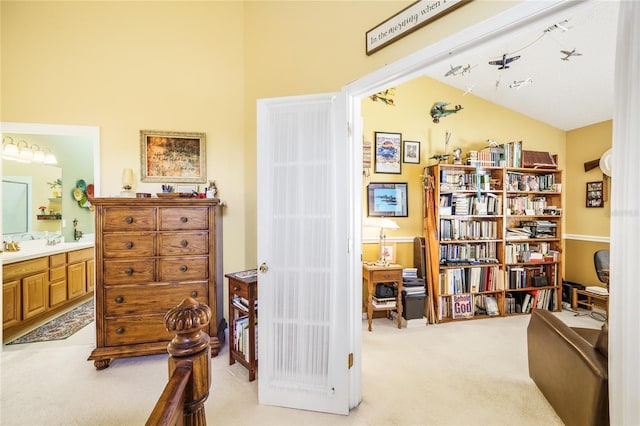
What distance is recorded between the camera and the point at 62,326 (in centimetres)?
337

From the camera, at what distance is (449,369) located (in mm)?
2543

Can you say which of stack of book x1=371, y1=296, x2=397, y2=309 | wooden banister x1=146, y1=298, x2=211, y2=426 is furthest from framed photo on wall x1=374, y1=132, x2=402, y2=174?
wooden banister x1=146, y1=298, x2=211, y2=426

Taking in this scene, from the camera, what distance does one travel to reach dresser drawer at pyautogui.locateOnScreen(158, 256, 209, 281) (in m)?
2.52

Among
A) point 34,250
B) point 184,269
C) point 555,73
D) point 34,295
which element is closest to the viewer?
point 184,269

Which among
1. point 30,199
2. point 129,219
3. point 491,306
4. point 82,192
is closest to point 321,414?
point 129,219

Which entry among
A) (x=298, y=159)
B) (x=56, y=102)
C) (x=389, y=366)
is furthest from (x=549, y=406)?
(x=56, y=102)

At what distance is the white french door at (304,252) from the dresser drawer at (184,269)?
79 cm

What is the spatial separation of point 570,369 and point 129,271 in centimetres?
329

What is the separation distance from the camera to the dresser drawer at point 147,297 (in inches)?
96.3

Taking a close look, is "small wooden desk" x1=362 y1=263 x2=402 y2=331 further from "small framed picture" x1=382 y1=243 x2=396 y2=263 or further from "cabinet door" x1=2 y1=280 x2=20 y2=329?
"cabinet door" x1=2 y1=280 x2=20 y2=329

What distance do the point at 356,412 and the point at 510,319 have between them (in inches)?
113

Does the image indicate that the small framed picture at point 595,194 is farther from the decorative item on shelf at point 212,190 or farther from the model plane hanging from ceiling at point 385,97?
the decorative item on shelf at point 212,190

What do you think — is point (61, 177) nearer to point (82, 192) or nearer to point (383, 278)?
point (82, 192)

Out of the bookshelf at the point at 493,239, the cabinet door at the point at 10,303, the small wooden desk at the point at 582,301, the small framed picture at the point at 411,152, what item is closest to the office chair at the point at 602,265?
the small wooden desk at the point at 582,301
